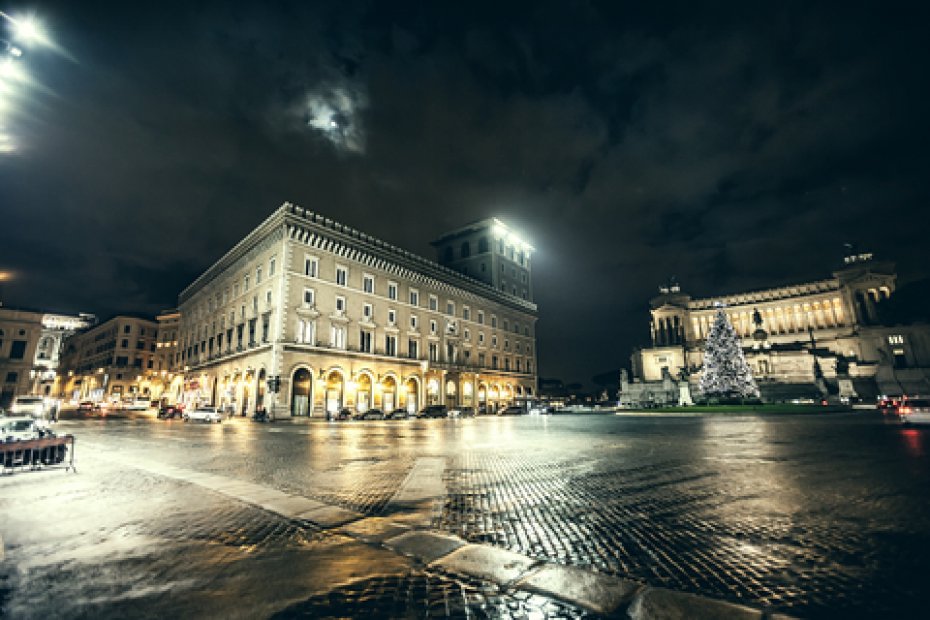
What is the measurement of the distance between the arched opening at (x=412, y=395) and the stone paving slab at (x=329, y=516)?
1632 inches

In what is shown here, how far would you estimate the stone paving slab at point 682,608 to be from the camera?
8.84 feet

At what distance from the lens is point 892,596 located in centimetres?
294

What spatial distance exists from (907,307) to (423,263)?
72114mm

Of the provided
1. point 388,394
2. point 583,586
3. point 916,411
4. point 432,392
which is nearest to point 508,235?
point 432,392

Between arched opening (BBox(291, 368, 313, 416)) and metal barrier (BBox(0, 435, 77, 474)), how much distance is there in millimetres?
26703

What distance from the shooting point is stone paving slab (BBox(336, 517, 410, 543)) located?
465 cm

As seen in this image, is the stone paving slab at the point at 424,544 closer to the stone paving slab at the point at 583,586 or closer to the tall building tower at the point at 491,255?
the stone paving slab at the point at 583,586

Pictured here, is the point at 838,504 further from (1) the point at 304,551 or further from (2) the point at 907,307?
(2) the point at 907,307

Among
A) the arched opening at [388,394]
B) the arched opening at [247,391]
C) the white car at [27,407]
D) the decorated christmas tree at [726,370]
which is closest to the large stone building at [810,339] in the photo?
the decorated christmas tree at [726,370]

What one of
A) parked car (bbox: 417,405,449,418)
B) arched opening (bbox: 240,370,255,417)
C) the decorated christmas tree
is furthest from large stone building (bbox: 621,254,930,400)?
arched opening (bbox: 240,370,255,417)

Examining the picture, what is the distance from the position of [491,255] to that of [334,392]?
37.0 metres

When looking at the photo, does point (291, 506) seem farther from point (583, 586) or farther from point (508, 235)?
point (508, 235)

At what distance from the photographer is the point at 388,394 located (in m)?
44.9

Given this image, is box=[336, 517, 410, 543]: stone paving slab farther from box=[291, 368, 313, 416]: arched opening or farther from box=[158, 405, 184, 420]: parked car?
box=[158, 405, 184, 420]: parked car
